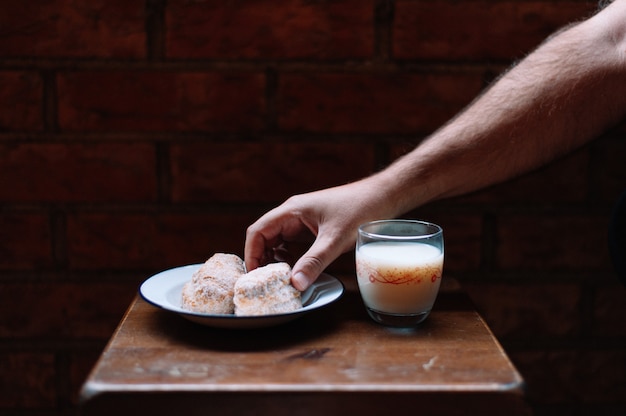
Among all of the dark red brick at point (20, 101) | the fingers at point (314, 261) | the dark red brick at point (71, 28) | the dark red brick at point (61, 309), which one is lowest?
the dark red brick at point (61, 309)

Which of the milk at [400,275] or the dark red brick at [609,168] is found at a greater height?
the dark red brick at [609,168]

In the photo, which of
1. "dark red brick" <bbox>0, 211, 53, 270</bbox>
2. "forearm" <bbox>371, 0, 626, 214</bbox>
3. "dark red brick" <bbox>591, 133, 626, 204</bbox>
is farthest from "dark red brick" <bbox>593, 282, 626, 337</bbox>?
"dark red brick" <bbox>0, 211, 53, 270</bbox>

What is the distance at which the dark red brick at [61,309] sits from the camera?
1196mm

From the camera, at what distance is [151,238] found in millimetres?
1182

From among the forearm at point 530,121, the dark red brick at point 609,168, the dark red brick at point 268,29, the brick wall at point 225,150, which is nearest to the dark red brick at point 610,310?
the brick wall at point 225,150

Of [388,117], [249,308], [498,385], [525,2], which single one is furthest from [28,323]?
[525,2]

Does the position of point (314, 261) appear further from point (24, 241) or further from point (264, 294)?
point (24, 241)

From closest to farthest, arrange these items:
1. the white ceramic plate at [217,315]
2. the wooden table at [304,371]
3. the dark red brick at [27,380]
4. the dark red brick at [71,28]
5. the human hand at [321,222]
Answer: the wooden table at [304,371]
the white ceramic plate at [217,315]
the human hand at [321,222]
the dark red brick at [71,28]
the dark red brick at [27,380]

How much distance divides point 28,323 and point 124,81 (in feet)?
1.53

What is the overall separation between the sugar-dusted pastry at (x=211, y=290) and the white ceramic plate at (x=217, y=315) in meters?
0.02

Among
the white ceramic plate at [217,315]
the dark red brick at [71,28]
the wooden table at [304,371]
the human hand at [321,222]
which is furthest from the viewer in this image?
the dark red brick at [71,28]

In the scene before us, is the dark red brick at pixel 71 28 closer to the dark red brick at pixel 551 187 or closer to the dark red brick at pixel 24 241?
the dark red brick at pixel 24 241

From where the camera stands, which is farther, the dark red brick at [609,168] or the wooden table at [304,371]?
the dark red brick at [609,168]

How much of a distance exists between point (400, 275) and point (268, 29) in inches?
20.6
